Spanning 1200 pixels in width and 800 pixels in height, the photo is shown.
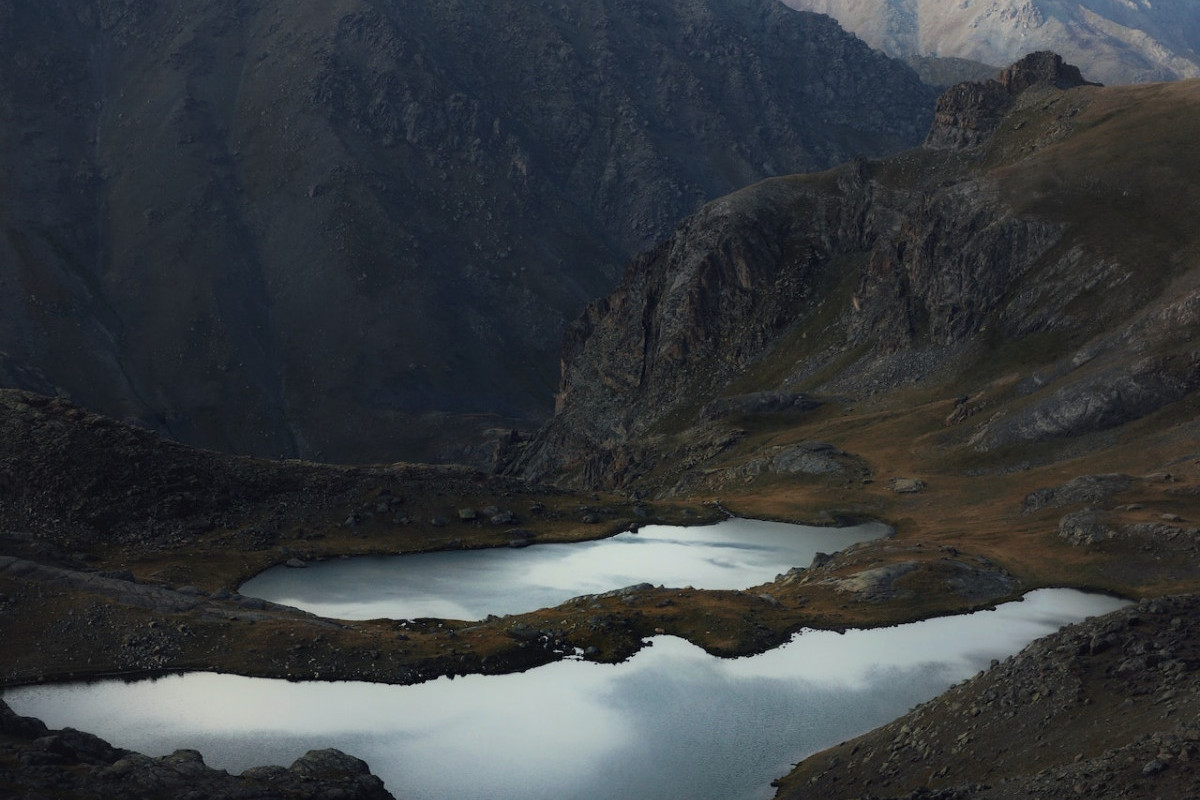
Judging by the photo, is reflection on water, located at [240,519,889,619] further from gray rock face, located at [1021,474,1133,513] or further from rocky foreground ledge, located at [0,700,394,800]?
rocky foreground ledge, located at [0,700,394,800]

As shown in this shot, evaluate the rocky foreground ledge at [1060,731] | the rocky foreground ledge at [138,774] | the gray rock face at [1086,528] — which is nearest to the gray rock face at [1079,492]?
the gray rock face at [1086,528]

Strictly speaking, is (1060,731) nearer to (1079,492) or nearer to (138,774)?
(138,774)

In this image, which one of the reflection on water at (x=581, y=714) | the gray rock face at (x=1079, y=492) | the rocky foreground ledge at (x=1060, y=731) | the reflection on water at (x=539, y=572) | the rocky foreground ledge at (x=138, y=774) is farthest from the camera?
the gray rock face at (x=1079, y=492)

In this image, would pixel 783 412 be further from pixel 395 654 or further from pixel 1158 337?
pixel 395 654

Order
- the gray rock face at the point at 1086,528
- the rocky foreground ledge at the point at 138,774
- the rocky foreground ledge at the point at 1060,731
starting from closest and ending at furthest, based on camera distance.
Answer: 1. the rocky foreground ledge at the point at 1060,731
2. the rocky foreground ledge at the point at 138,774
3. the gray rock face at the point at 1086,528

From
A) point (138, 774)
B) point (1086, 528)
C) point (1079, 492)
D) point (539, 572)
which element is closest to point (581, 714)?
point (138, 774)

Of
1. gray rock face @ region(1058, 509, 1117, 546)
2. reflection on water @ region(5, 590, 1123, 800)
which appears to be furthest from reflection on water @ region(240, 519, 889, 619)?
gray rock face @ region(1058, 509, 1117, 546)

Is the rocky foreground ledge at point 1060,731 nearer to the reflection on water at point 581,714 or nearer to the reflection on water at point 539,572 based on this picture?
the reflection on water at point 581,714
